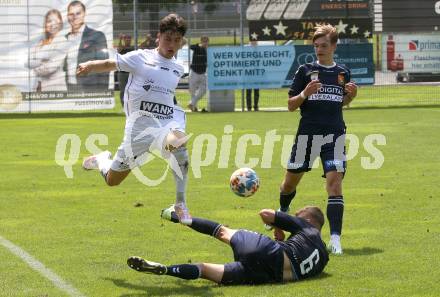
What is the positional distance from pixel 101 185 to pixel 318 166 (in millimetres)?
4291

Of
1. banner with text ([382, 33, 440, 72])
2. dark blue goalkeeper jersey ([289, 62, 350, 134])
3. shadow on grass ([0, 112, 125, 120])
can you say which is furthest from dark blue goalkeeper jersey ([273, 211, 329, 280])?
banner with text ([382, 33, 440, 72])

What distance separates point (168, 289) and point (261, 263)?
0.78 m

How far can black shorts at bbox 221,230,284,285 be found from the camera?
7961mm

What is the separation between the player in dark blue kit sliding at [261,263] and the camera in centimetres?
794

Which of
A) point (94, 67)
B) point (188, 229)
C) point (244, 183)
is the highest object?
point (94, 67)

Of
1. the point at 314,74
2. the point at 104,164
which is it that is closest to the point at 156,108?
the point at 104,164

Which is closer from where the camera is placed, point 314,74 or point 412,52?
point 314,74

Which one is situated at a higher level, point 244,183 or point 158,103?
point 158,103

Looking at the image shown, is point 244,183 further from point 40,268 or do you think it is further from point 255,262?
point 40,268

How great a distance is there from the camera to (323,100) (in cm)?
989

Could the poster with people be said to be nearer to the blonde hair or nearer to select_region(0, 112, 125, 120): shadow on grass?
select_region(0, 112, 125, 120): shadow on grass

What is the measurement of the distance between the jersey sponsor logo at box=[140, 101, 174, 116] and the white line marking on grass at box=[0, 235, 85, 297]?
192cm

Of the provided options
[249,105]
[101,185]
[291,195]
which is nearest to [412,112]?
[249,105]

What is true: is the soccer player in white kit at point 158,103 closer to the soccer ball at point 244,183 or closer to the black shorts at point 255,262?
the soccer ball at point 244,183
